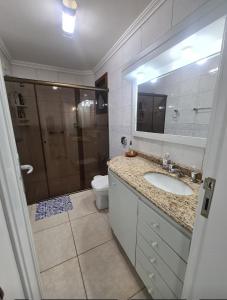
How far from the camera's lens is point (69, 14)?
1265mm

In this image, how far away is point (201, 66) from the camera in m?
1.01

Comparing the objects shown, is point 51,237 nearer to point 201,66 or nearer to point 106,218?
point 106,218

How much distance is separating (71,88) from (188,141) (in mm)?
2048

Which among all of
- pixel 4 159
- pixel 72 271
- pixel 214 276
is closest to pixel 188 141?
pixel 214 276

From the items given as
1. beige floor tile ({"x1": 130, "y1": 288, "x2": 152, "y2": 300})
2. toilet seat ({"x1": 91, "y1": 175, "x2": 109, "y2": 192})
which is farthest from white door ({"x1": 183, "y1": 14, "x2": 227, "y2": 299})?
toilet seat ({"x1": 91, "y1": 175, "x2": 109, "y2": 192})

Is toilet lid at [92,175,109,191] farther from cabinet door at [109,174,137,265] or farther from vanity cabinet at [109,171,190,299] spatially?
vanity cabinet at [109,171,190,299]

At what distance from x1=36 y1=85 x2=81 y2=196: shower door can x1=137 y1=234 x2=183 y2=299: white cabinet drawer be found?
1.85m

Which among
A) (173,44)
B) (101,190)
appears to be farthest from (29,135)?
(173,44)

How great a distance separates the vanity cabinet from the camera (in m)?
0.68

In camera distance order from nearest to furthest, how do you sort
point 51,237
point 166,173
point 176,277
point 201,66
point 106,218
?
1. point 176,277
2. point 201,66
3. point 166,173
4. point 51,237
5. point 106,218

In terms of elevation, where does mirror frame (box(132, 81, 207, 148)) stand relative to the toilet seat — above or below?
above

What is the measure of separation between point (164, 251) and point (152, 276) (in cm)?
31

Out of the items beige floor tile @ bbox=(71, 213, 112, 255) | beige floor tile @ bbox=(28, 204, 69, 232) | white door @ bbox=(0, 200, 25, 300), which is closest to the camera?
white door @ bbox=(0, 200, 25, 300)

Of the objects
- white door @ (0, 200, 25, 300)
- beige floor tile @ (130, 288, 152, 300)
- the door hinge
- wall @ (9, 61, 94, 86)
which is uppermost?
wall @ (9, 61, 94, 86)
